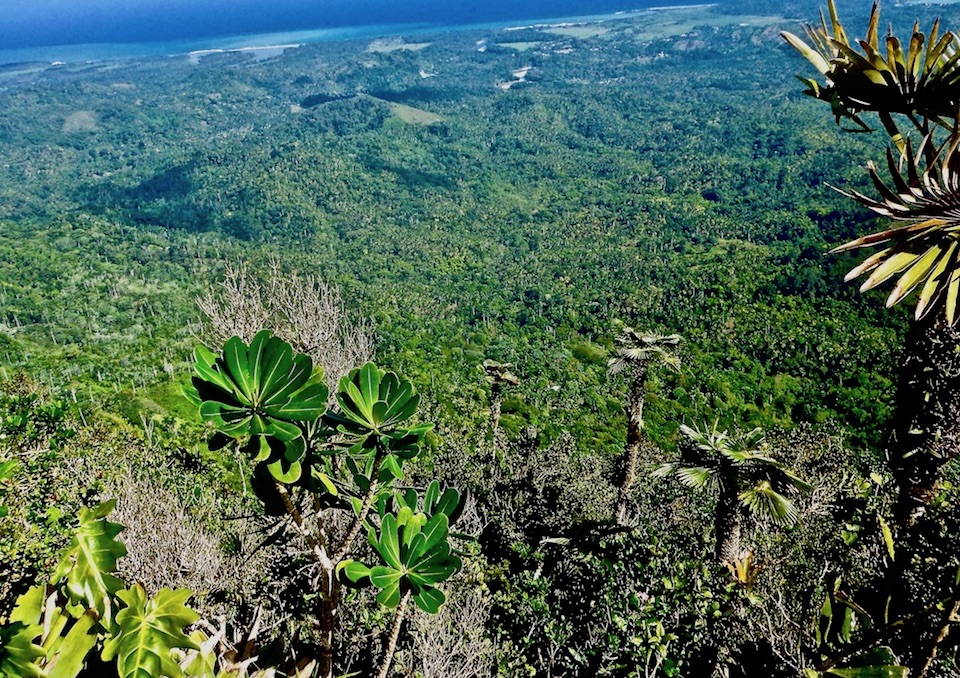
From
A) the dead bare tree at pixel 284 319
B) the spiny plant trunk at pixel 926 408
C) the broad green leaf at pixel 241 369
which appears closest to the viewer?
the broad green leaf at pixel 241 369

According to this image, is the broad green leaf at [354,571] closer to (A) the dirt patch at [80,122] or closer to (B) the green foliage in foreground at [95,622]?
(B) the green foliage in foreground at [95,622]

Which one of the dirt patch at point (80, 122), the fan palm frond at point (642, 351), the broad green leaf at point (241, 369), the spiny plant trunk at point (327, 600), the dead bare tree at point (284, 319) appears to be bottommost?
the dirt patch at point (80, 122)

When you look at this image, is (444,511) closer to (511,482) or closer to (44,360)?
(511,482)

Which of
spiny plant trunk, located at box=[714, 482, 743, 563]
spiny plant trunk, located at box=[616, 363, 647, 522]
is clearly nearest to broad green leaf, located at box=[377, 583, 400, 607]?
spiny plant trunk, located at box=[714, 482, 743, 563]

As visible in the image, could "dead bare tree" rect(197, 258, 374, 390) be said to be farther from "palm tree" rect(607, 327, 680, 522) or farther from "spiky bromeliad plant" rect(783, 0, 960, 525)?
"palm tree" rect(607, 327, 680, 522)

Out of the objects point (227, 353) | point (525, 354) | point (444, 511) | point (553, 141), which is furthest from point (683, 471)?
point (553, 141)

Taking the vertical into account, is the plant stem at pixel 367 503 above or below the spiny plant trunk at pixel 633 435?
above

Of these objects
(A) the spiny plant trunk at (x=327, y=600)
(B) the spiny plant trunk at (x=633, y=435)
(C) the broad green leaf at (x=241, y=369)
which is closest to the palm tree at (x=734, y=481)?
(B) the spiny plant trunk at (x=633, y=435)
